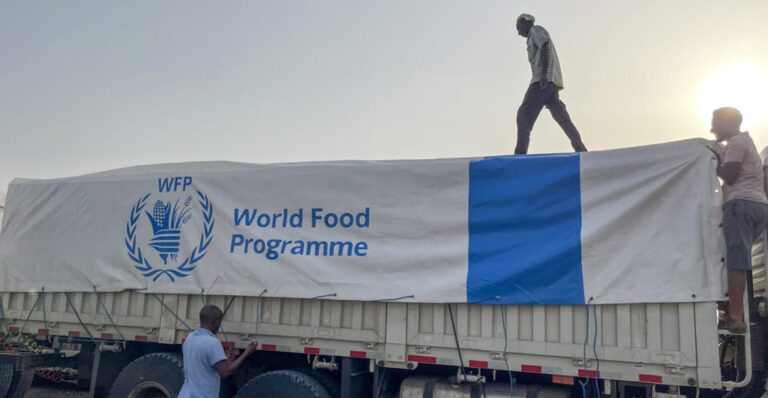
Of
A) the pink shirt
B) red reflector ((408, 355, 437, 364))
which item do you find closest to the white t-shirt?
red reflector ((408, 355, 437, 364))

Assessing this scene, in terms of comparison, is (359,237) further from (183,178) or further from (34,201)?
(34,201)

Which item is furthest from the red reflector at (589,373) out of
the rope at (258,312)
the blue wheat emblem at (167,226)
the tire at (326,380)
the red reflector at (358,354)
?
the blue wheat emblem at (167,226)

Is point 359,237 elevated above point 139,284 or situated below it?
above

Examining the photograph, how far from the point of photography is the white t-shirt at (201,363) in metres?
5.26

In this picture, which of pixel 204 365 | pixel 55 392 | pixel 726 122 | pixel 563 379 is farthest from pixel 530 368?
pixel 55 392

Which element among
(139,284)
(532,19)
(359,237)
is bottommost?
(139,284)

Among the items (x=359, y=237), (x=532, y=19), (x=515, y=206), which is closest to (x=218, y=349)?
(x=359, y=237)

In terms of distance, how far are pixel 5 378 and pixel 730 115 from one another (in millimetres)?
8214

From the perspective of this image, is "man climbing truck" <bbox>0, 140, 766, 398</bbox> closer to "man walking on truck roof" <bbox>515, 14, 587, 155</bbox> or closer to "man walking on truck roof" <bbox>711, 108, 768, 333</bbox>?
"man walking on truck roof" <bbox>711, 108, 768, 333</bbox>

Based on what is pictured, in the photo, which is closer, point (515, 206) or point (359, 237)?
point (515, 206)

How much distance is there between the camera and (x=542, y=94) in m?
7.09

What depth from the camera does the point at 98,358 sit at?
706 cm

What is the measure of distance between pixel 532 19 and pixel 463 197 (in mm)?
2863

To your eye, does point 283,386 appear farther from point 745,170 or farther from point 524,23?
point 524,23
